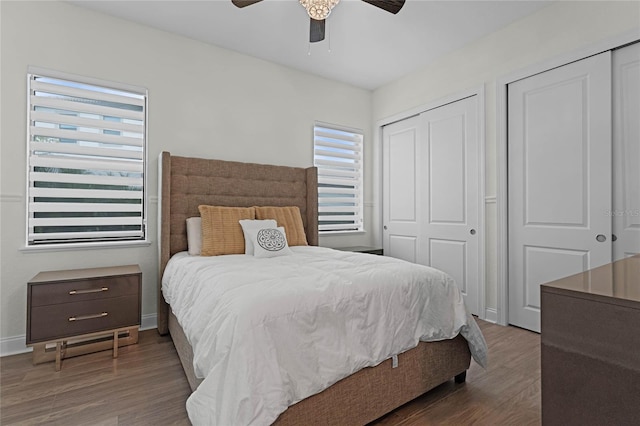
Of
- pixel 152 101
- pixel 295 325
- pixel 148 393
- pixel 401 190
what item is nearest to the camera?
pixel 295 325

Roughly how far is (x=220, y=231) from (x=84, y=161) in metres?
1.30

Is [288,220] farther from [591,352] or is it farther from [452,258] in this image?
[591,352]

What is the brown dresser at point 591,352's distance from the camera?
76 cm

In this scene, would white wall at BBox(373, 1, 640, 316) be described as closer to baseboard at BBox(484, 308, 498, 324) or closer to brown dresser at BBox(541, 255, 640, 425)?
baseboard at BBox(484, 308, 498, 324)

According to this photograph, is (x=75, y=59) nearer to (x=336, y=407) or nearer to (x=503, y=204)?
(x=336, y=407)

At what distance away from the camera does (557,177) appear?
277 cm

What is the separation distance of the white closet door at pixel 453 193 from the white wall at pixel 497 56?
0.14 m

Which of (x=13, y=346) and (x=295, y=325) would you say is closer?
(x=295, y=325)

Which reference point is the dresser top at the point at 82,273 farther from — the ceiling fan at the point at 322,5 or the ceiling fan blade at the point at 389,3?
the ceiling fan blade at the point at 389,3

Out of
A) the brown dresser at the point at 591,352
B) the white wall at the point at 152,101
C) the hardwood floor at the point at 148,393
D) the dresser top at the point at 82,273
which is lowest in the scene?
the hardwood floor at the point at 148,393

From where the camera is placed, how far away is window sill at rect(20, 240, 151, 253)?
257 cm

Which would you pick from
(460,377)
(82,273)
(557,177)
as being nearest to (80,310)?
(82,273)

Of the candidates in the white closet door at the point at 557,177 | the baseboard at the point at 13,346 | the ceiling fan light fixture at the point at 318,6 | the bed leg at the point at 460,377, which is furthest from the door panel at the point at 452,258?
the baseboard at the point at 13,346

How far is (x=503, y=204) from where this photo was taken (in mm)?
3117
